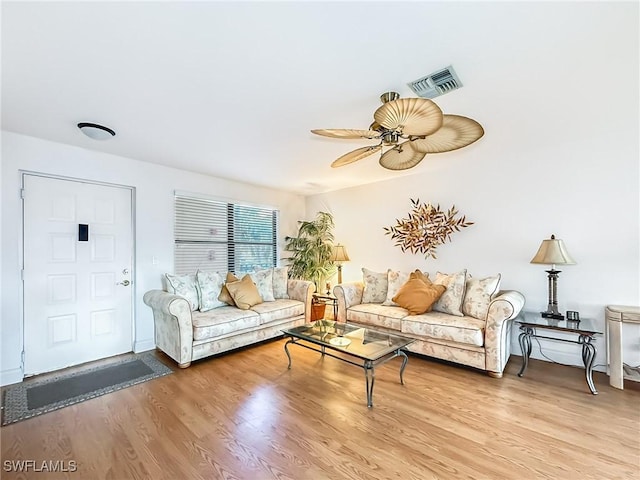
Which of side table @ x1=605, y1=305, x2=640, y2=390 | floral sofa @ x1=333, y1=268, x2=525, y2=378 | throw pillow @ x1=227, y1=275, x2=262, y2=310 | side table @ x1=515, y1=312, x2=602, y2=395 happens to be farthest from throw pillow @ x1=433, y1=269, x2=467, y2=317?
throw pillow @ x1=227, y1=275, x2=262, y2=310

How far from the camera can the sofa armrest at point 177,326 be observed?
296cm

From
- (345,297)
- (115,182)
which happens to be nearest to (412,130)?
(345,297)

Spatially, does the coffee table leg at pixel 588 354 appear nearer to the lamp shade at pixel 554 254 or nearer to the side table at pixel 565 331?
the side table at pixel 565 331

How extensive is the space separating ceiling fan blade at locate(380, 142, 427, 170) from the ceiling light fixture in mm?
2547

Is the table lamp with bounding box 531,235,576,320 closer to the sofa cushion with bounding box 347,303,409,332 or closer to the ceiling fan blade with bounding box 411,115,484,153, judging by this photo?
the sofa cushion with bounding box 347,303,409,332

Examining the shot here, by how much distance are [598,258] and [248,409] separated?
3.68 metres

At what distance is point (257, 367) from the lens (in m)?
3.02

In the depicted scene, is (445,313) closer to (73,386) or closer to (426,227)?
(426,227)

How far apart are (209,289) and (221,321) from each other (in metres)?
0.61

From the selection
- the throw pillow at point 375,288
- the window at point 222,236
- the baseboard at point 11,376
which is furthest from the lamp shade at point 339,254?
the baseboard at point 11,376

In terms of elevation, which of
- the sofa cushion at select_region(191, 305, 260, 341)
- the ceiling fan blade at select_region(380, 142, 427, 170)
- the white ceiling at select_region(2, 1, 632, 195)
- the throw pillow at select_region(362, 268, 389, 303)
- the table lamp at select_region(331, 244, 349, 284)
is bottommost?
the sofa cushion at select_region(191, 305, 260, 341)

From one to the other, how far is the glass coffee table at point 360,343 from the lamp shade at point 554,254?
162 cm

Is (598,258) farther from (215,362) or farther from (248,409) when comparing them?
(215,362)

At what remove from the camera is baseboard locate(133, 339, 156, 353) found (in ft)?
11.4
